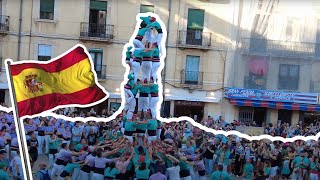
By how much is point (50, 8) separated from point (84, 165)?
9.70 metres

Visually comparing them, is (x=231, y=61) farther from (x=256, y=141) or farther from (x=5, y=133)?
(x=5, y=133)

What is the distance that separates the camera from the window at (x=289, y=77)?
20.7m

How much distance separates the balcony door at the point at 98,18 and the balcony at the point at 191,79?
3.05 m

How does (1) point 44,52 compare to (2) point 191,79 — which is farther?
(2) point 191,79

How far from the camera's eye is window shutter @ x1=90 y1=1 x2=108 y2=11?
19641mm

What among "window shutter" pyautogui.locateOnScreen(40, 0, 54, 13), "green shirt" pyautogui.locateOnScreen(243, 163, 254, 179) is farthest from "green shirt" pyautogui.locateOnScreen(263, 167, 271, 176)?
"window shutter" pyautogui.locateOnScreen(40, 0, 54, 13)

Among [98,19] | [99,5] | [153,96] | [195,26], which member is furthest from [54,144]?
[195,26]

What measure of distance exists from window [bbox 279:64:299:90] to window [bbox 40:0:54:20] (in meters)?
8.39

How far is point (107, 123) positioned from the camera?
1564 centimetres

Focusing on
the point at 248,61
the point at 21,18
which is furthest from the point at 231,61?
the point at 21,18

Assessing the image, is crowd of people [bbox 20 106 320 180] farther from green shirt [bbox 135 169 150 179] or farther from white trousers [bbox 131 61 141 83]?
white trousers [bbox 131 61 141 83]

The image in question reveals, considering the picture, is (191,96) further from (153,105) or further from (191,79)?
(153,105)

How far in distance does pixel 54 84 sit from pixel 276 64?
14.6 metres

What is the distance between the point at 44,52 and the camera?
18.8 meters
